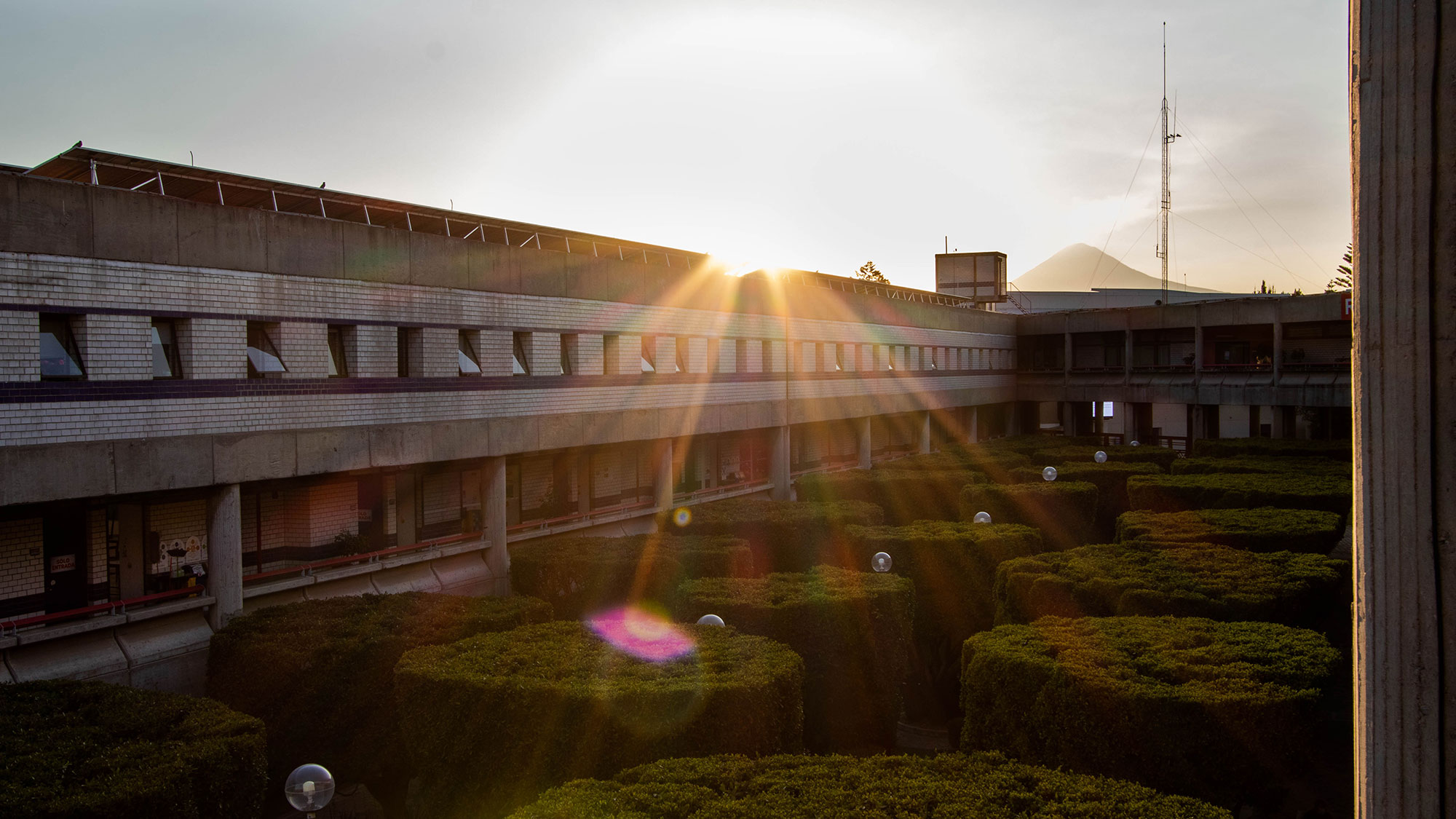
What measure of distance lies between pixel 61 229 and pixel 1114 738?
623 inches

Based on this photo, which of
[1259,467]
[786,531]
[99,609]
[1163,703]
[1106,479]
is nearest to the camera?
[1163,703]

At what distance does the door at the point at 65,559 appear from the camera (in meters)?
16.1

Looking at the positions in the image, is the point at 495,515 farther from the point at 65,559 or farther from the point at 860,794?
the point at 860,794

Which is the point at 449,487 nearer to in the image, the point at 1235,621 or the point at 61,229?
the point at 61,229

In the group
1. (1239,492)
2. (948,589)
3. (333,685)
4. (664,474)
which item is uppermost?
(664,474)

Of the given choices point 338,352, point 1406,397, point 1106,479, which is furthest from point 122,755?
point 1106,479

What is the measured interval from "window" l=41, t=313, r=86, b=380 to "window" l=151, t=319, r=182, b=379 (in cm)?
113

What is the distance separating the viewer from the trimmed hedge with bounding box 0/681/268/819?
8.66m

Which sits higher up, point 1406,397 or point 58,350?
point 58,350

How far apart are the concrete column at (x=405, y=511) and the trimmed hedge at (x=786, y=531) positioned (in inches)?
251

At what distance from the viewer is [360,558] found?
65.5ft

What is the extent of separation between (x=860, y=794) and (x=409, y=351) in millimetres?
15358

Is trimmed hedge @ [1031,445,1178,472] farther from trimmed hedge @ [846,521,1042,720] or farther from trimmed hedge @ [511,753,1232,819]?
trimmed hedge @ [511,753,1232,819]

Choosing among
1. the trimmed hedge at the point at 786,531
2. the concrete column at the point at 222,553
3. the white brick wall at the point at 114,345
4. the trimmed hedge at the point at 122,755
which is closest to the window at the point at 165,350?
the white brick wall at the point at 114,345
